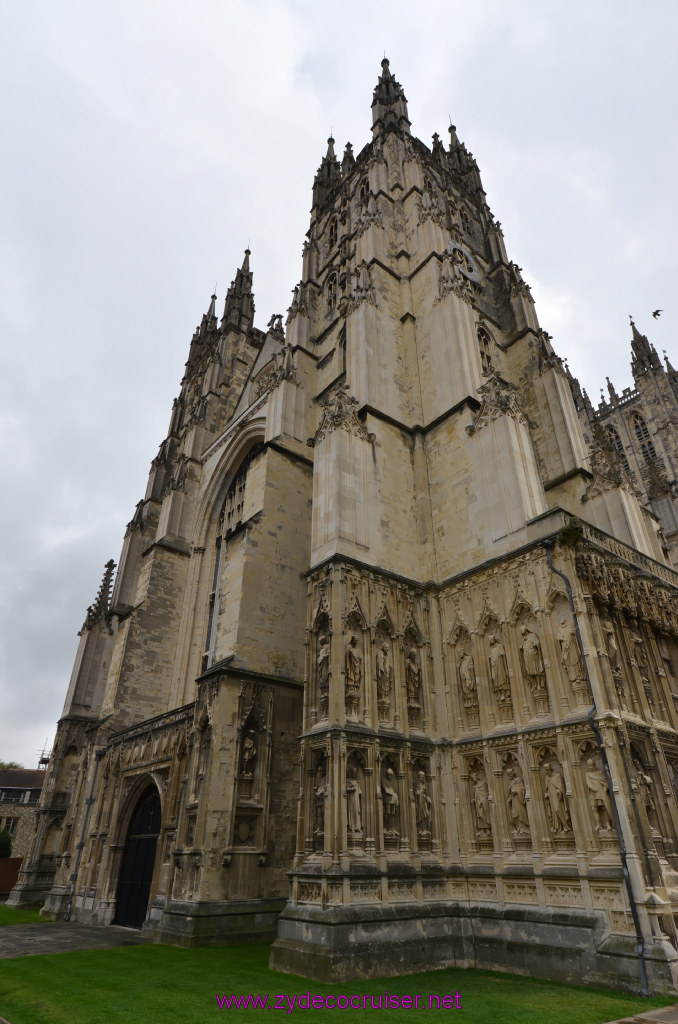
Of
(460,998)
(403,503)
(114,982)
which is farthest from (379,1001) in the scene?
(403,503)

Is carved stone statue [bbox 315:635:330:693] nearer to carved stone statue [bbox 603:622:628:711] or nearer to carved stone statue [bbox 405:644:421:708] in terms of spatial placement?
carved stone statue [bbox 405:644:421:708]

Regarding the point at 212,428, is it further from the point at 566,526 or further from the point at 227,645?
the point at 566,526

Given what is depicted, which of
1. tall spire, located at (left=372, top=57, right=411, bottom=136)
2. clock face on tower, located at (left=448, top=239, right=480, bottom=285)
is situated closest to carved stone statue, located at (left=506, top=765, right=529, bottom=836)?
clock face on tower, located at (left=448, top=239, right=480, bottom=285)

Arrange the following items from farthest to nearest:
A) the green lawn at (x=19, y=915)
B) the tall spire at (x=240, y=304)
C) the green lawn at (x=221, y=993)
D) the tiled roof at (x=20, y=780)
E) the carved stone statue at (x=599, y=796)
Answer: the tiled roof at (x=20, y=780) < the tall spire at (x=240, y=304) < the green lawn at (x=19, y=915) < the carved stone statue at (x=599, y=796) < the green lawn at (x=221, y=993)

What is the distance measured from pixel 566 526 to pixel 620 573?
65.5 inches

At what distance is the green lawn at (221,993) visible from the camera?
22.8 ft

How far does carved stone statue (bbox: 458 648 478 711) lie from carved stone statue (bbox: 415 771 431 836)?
1.72 metres

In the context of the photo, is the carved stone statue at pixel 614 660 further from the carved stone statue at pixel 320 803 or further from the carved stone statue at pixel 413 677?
the carved stone statue at pixel 320 803

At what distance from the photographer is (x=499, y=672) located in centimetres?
1192

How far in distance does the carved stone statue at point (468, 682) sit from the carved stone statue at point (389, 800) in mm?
2232

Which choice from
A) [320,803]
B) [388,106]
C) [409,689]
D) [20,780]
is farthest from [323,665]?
[20,780]

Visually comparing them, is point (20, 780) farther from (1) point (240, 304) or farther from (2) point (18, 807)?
(1) point (240, 304)

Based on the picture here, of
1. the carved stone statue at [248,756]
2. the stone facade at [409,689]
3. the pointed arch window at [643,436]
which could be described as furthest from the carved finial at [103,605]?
the pointed arch window at [643,436]

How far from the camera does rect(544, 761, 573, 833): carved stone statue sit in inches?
392
